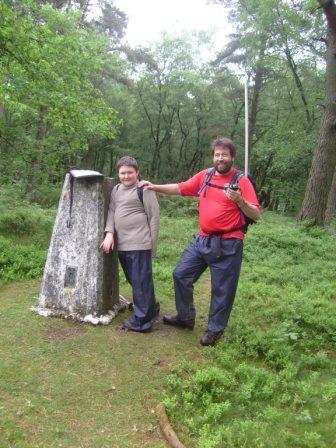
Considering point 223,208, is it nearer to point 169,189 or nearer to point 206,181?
point 206,181

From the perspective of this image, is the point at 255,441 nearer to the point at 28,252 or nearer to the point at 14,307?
the point at 14,307

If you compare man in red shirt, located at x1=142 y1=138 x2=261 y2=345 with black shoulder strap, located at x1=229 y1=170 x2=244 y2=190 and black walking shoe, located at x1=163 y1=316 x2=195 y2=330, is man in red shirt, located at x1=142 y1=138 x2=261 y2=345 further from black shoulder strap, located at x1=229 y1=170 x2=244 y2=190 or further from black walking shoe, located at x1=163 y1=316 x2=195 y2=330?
black walking shoe, located at x1=163 y1=316 x2=195 y2=330

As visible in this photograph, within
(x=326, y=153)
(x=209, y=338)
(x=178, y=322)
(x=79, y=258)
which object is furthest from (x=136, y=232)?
(x=326, y=153)

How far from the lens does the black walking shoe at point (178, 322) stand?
477 cm

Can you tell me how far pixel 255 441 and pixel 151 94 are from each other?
27552mm

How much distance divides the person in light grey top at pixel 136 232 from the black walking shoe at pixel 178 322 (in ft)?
0.94

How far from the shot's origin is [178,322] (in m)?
4.80

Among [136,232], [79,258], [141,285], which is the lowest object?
[141,285]

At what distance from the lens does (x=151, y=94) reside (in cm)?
2805

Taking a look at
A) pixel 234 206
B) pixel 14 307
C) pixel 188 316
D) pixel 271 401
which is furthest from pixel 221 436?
pixel 14 307

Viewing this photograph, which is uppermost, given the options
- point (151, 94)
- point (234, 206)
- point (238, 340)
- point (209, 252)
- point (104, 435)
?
point (151, 94)

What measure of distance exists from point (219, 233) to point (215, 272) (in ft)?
1.47

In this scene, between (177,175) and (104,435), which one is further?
(177,175)

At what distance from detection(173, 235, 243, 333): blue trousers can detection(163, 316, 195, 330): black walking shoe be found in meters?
0.08
